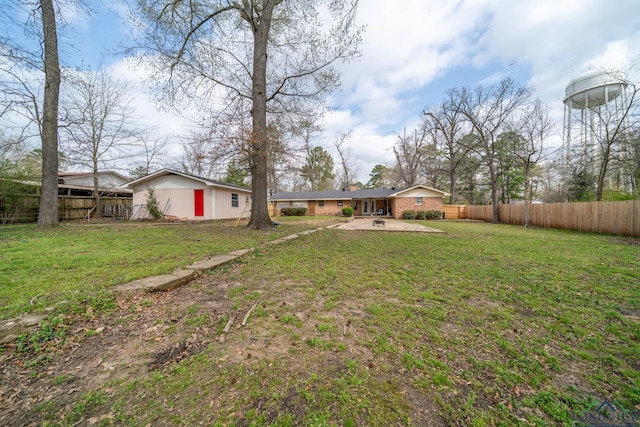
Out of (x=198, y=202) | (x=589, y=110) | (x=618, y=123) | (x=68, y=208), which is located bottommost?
(x=68, y=208)

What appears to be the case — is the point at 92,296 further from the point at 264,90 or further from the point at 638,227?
the point at 638,227

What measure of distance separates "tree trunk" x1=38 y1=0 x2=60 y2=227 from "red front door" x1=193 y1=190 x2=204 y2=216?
6023 mm

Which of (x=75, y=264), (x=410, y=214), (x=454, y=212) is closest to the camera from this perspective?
(x=75, y=264)

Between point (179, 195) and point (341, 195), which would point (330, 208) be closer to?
point (341, 195)

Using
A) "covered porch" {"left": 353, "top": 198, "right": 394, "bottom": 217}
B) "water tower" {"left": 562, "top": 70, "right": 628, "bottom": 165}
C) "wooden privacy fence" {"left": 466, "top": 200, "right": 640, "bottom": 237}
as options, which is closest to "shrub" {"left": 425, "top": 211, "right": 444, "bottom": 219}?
"covered porch" {"left": 353, "top": 198, "right": 394, "bottom": 217}

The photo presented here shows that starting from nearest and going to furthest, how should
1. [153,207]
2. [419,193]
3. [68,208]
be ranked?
[153,207]
[68,208]
[419,193]

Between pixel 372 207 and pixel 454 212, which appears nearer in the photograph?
pixel 454 212

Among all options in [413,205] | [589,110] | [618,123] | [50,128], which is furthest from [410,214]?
[50,128]

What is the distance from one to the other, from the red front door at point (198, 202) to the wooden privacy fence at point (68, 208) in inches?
220

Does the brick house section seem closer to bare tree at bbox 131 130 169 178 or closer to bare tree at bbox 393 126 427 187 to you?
bare tree at bbox 393 126 427 187

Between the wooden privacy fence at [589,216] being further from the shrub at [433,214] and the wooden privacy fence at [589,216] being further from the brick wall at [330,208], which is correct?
the brick wall at [330,208]

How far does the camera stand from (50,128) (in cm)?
939

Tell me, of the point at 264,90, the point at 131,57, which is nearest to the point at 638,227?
the point at 264,90

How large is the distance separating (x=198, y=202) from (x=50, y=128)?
685 cm
